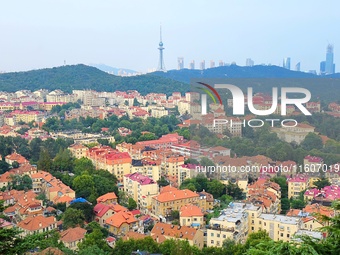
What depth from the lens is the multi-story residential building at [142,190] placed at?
7.37m

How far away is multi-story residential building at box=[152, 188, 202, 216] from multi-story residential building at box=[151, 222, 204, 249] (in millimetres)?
1126

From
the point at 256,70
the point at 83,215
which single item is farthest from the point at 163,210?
the point at 256,70

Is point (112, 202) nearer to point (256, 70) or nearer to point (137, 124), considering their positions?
point (137, 124)

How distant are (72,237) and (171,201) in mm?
1974

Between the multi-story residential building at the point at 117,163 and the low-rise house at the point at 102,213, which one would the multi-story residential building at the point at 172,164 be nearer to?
the multi-story residential building at the point at 117,163

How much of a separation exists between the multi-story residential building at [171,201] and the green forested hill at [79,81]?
21.1 m

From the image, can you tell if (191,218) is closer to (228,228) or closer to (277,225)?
(228,228)

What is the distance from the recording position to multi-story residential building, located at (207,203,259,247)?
5238 mm

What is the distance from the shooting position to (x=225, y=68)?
102ft

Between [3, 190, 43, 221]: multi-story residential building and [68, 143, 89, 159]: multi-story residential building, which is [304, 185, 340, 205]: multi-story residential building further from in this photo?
[68, 143, 89, 159]: multi-story residential building

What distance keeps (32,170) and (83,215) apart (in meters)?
3.21

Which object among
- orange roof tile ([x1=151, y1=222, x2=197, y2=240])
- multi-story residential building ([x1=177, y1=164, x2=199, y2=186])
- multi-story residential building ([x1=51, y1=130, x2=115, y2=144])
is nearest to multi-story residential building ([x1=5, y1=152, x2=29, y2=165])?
multi-story residential building ([x1=51, y1=130, x2=115, y2=144])

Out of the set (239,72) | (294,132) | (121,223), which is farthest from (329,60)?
(121,223)

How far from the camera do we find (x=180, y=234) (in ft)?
17.7
